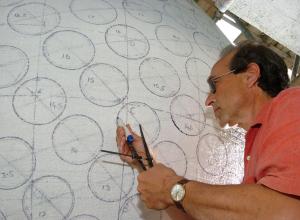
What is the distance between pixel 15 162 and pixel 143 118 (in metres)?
0.73

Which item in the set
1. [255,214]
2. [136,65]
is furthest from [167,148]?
[255,214]

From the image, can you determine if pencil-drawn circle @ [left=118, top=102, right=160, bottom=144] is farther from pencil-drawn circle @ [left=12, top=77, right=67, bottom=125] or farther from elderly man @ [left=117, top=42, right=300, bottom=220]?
pencil-drawn circle @ [left=12, top=77, right=67, bottom=125]

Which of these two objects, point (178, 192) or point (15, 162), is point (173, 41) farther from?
point (15, 162)

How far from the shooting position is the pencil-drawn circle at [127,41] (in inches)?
94.7

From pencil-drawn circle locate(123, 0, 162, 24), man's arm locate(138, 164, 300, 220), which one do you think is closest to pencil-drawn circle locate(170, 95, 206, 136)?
man's arm locate(138, 164, 300, 220)

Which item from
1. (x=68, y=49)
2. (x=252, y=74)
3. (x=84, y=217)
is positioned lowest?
(x=84, y=217)

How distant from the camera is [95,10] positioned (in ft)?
8.38

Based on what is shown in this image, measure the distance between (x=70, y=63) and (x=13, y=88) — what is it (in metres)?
0.34

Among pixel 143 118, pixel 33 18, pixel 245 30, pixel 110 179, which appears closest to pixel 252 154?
pixel 143 118

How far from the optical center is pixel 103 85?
2213mm

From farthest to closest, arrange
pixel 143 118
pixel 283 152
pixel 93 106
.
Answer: pixel 143 118, pixel 93 106, pixel 283 152

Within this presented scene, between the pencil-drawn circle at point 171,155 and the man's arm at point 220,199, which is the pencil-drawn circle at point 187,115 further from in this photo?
the man's arm at point 220,199

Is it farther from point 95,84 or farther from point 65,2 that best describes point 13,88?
point 65,2

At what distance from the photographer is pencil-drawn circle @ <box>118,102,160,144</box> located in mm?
2203
